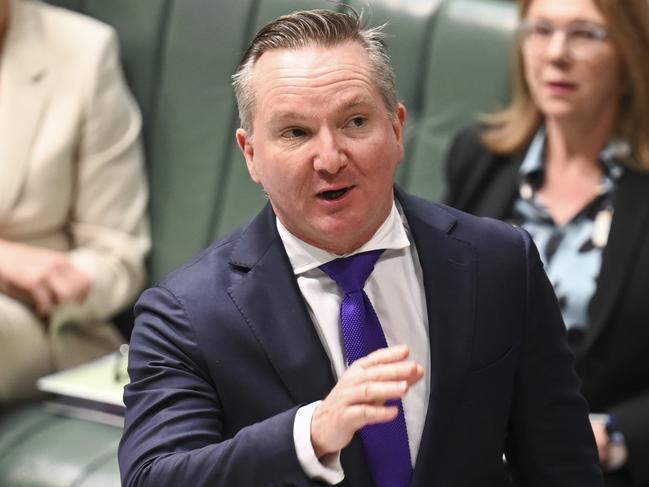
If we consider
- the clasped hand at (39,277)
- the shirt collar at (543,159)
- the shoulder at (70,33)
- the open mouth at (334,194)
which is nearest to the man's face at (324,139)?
the open mouth at (334,194)

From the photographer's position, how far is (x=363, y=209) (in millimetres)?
1411

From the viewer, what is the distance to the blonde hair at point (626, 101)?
7.67ft

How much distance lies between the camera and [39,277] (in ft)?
8.11

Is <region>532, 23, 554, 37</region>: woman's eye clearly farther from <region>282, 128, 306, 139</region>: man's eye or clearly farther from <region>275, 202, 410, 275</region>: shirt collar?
<region>282, 128, 306, 139</region>: man's eye

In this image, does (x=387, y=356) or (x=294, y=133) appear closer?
(x=387, y=356)

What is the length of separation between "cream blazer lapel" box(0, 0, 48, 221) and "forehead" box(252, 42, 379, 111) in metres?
1.32

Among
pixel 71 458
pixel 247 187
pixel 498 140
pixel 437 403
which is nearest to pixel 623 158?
pixel 498 140

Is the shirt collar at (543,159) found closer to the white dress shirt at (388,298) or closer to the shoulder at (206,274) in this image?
the white dress shirt at (388,298)

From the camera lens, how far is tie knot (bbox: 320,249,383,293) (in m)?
1.46

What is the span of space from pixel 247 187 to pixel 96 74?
1.42ft

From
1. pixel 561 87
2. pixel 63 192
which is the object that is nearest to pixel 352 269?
pixel 561 87

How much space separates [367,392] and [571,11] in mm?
1393

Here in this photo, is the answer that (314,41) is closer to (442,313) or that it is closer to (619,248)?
(442,313)

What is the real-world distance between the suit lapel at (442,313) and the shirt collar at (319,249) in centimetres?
4
